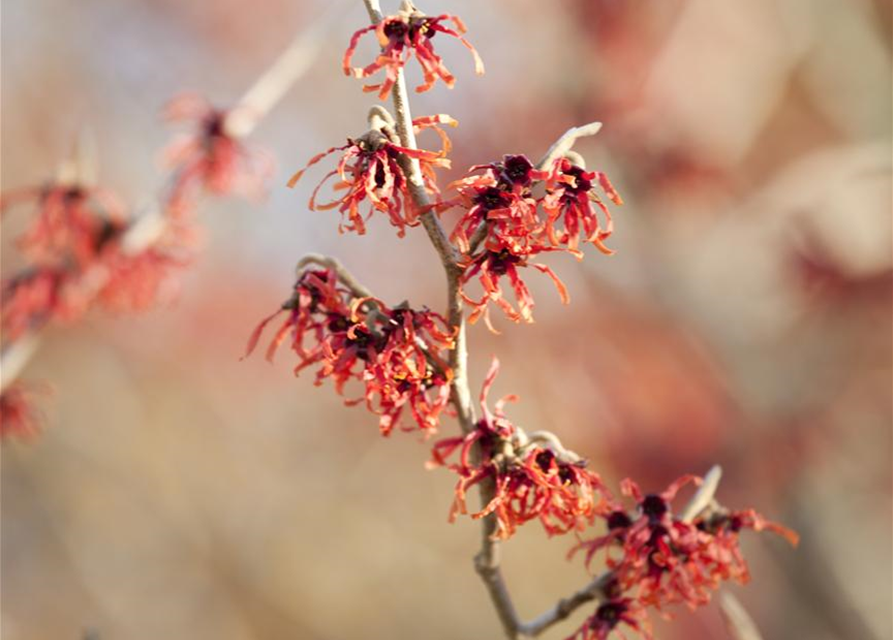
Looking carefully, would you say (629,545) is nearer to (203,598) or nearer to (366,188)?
(366,188)

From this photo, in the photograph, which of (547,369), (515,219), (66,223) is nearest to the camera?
(515,219)

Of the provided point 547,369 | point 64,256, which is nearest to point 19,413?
point 64,256

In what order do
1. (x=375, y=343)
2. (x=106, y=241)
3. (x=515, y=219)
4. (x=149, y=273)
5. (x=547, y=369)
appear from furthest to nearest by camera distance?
(x=547, y=369)
(x=149, y=273)
(x=106, y=241)
(x=375, y=343)
(x=515, y=219)

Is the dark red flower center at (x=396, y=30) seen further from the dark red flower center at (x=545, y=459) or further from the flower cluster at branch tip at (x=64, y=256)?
the flower cluster at branch tip at (x=64, y=256)

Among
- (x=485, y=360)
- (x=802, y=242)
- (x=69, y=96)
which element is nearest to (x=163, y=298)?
(x=802, y=242)

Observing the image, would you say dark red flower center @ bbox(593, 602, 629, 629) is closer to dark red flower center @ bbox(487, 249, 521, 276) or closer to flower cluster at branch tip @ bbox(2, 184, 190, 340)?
dark red flower center @ bbox(487, 249, 521, 276)

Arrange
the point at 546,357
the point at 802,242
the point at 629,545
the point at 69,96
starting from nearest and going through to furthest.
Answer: the point at 629,545, the point at 802,242, the point at 546,357, the point at 69,96

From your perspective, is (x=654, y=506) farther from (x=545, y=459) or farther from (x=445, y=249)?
(x=445, y=249)
